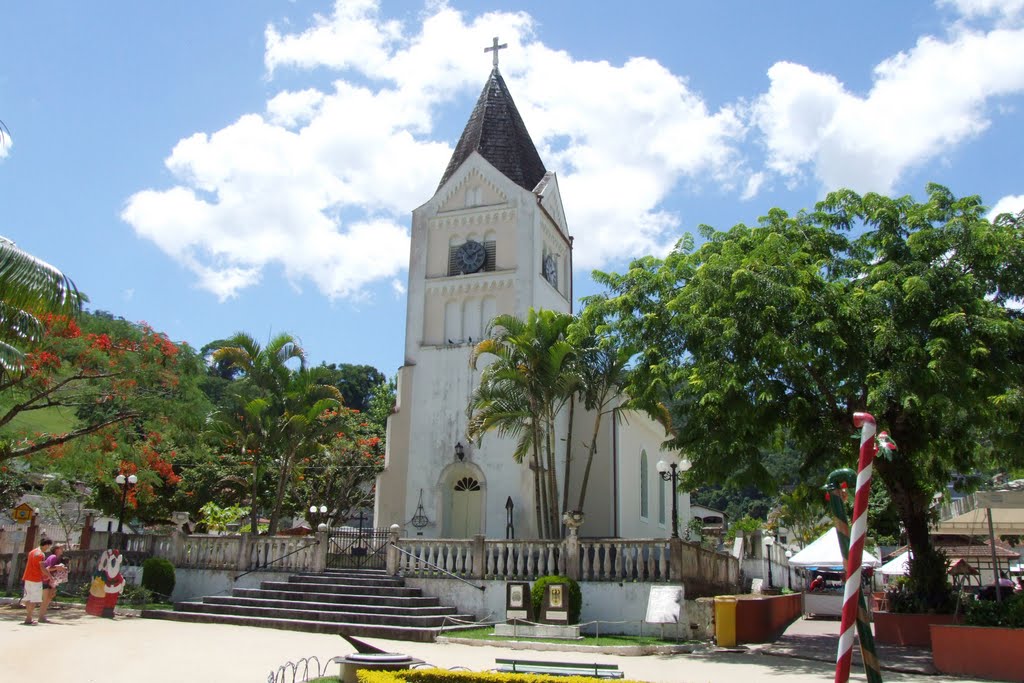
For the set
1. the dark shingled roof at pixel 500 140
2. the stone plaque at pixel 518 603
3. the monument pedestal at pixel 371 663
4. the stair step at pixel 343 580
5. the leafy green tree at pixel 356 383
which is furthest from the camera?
the leafy green tree at pixel 356 383

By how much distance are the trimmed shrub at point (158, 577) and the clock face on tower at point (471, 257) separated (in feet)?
42.9

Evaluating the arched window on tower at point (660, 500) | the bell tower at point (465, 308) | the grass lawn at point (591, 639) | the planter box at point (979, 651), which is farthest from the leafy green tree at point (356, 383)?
the planter box at point (979, 651)

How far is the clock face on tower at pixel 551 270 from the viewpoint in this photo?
2972 centimetres

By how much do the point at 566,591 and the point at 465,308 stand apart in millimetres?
12585

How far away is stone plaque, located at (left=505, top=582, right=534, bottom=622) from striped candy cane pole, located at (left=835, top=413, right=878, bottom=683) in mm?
12444

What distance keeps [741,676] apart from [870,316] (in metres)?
6.78

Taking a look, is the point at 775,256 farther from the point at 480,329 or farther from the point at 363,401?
the point at 363,401

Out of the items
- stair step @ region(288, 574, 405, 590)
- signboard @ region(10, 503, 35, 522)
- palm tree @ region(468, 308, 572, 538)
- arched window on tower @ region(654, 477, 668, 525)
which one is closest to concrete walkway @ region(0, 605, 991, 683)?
stair step @ region(288, 574, 405, 590)

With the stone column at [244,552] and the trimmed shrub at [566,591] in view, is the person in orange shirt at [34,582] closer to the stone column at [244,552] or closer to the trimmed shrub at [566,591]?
the stone column at [244,552]

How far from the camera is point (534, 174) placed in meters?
31.1

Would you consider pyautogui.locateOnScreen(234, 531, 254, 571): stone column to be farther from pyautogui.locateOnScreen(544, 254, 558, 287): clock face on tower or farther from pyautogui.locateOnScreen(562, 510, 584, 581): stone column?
pyautogui.locateOnScreen(544, 254, 558, 287): clock face on tower

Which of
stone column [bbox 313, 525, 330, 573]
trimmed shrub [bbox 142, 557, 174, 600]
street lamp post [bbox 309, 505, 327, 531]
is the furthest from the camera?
street lamp post [bbox 309, 505, 327, 531]

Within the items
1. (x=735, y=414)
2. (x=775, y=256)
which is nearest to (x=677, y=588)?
(x=735, y=414)

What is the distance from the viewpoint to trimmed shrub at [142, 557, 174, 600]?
22.0 m
